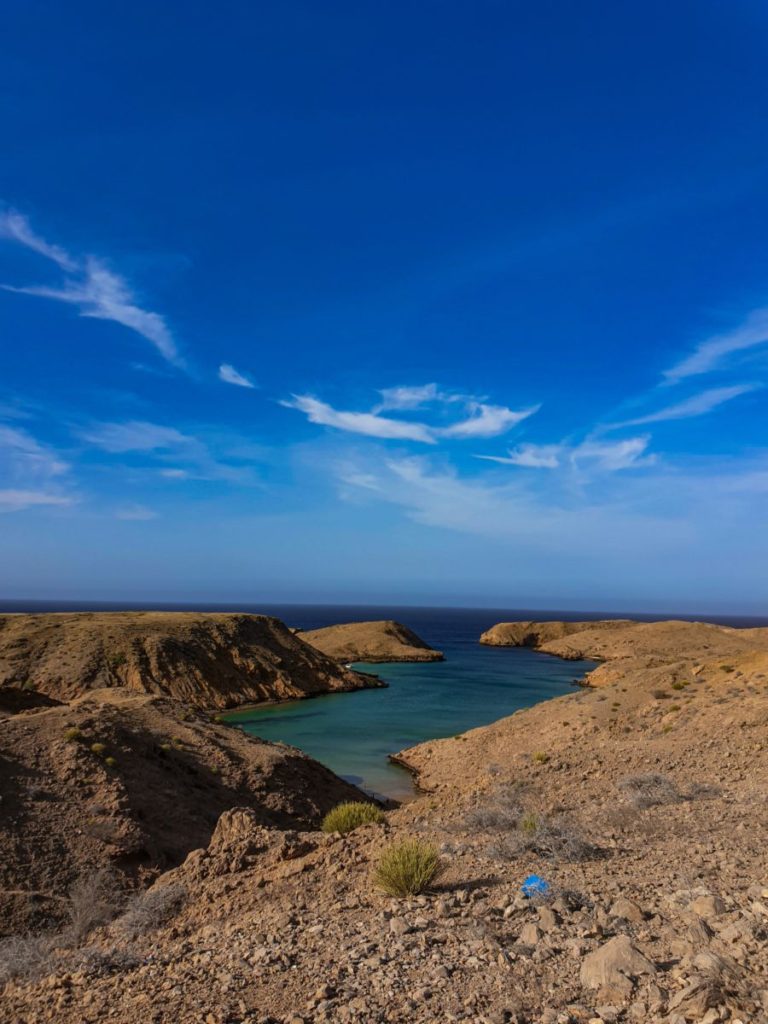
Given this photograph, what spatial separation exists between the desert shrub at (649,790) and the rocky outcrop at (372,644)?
83337mm

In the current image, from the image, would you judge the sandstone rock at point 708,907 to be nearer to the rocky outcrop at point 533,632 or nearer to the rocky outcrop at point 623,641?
the rocky outcrop at point 623,641

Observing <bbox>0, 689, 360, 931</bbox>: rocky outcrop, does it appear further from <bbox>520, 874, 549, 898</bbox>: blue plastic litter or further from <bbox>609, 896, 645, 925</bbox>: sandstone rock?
<bbox>609, 896, 645, 925</bbox>: sandstone rock

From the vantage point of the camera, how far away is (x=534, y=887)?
7.47m

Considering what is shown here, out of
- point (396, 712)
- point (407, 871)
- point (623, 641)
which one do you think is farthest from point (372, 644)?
point (407, 871)

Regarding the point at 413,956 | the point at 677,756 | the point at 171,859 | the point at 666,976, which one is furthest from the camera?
the point at 677,756

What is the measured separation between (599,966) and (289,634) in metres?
72.4

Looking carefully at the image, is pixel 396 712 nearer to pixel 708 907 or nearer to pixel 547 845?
pixel 547 845

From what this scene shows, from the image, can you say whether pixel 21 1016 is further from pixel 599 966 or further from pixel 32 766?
pixel 32 766

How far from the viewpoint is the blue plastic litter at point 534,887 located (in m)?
7.29

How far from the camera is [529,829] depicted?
34.3 feet

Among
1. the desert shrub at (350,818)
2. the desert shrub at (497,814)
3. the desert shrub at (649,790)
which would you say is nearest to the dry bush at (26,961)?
the desert shrub at (350,818)

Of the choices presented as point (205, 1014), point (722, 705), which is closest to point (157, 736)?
point (205, 1014)

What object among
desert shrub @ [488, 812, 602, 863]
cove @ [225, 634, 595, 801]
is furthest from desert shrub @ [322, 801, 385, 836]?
cove @ [225, 634, 595, 801]

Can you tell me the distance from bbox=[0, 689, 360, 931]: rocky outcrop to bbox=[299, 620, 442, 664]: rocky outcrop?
73836 millimetres
